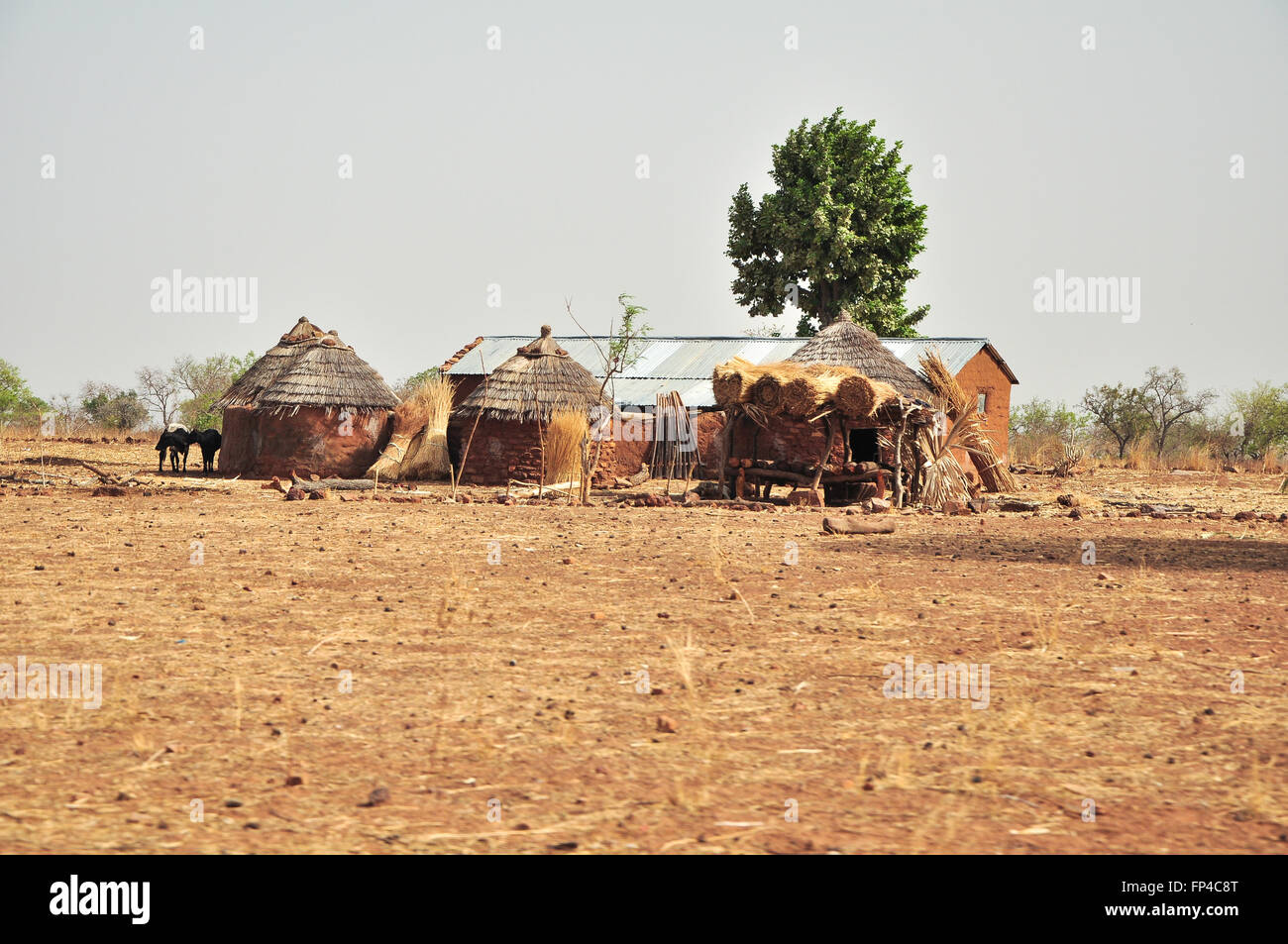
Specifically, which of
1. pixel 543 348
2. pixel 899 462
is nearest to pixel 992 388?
pixel 543 348

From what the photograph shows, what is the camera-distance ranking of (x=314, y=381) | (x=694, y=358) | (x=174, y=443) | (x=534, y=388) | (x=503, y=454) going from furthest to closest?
(x=694, y=358) < (x=174, y=443) < (x=314, y=381) < (x=534, y=388) < (x=503, y=454)

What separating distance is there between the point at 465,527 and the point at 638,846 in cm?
1049

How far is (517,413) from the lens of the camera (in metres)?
22.7

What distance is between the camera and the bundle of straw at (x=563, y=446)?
73.2 feet

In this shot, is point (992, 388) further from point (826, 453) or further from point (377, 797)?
point (377, 797)

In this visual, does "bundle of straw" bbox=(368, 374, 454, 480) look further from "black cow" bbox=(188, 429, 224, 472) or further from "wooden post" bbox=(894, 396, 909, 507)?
"wooden post" bbox=(894, 396, 909, 507)

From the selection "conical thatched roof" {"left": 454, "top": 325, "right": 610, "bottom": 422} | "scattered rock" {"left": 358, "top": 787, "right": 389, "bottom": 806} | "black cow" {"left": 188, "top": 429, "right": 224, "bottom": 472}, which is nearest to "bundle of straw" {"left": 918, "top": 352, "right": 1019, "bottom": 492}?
"conical thatched roof" {"left": 454, "top": 325, "right": 610, "bottom": 422}

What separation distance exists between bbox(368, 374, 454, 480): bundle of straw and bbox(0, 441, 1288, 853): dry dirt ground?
485 inches

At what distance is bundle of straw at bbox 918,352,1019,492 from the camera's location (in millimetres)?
20297

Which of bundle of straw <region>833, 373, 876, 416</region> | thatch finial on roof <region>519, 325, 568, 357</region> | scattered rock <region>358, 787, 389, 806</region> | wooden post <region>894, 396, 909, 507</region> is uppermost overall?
thatch finial on roof <region>519, 325, 568, 357</region>

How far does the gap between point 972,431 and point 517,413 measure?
27.7ft

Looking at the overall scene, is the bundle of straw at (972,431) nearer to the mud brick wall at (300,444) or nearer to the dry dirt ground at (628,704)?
the dry dirt ground at (628,704)

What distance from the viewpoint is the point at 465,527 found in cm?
1398
